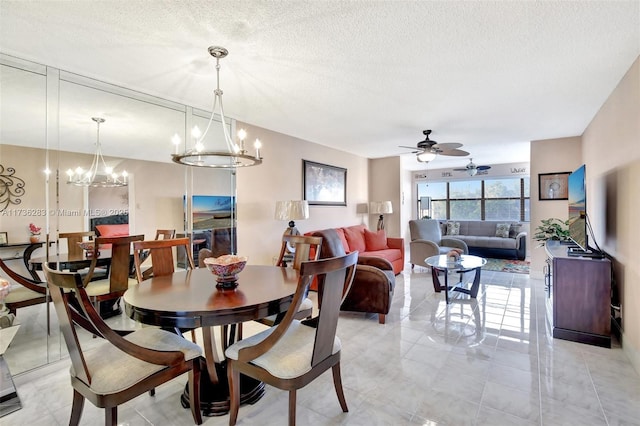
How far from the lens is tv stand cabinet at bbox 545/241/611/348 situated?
270 centimetres

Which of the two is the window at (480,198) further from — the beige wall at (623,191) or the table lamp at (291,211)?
the table lamp at (291,211)

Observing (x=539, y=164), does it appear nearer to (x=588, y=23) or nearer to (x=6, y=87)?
(x=588, y=23)

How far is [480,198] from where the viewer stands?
348 inches

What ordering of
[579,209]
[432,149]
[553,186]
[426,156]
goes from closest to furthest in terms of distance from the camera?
[579,209], [432,149], [426,156], [553,186]

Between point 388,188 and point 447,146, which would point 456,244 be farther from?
point 447,146

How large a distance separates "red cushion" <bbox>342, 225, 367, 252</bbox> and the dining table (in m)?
2.82

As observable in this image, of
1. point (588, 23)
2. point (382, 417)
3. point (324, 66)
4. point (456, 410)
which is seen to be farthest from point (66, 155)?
point (588, 23)

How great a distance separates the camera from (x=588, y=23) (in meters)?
1.95

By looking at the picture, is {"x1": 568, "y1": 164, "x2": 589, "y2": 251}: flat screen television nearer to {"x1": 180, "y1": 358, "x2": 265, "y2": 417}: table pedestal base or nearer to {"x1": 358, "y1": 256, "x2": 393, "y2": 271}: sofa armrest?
{"x1": 358, "y1": 256, "x2": 393, "y2": 271}: sofa armrest

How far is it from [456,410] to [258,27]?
2661 mm

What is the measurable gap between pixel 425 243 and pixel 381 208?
4.09ft

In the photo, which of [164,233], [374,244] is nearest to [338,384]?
[164,233]

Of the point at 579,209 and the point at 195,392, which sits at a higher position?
the point at 579,209

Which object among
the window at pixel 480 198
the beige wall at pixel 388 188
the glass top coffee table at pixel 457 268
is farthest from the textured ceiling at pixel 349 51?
the window at pixel 480 198
